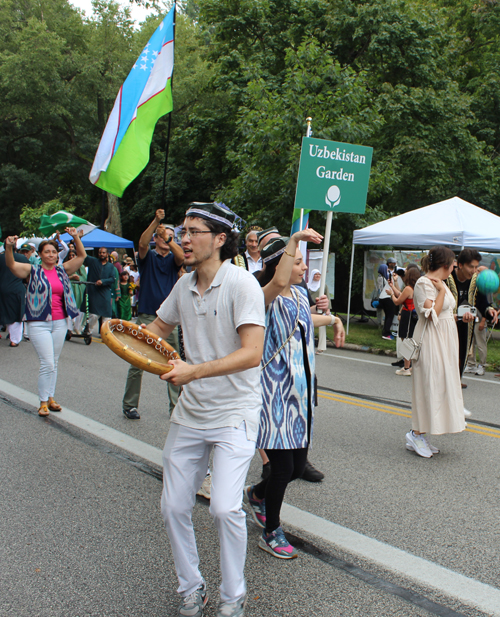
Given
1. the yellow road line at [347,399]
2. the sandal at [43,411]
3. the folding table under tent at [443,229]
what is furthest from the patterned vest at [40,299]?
the folding table under tent at [443,229]

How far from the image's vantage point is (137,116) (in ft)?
18.0

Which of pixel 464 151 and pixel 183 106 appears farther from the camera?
pixel 183 106

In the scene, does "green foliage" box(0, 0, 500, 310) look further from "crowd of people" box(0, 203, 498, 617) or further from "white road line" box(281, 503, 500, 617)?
"white road line" box(281, 503, 500, 617)

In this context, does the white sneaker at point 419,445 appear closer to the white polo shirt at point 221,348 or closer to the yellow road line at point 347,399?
the yellow road line at point 347,399

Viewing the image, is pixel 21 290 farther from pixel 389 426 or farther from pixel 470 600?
pixel 470 600

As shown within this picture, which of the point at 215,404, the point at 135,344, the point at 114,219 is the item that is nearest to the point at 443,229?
the point at 215,404

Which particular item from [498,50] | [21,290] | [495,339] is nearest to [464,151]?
[498,50]

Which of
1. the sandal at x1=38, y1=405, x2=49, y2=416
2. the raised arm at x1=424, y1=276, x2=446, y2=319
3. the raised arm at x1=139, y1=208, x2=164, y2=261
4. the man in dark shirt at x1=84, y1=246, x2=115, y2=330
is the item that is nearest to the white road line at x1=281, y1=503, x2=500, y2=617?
the raised arm at x1=424, y1=276, x2=446, y2=319

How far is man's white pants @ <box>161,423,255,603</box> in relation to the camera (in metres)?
2.48

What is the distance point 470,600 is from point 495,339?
11.7 meters

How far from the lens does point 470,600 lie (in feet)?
9.48

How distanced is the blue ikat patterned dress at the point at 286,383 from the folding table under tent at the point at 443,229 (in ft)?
31.3

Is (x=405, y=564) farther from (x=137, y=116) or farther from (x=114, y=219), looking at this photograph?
(x=114, y=219)

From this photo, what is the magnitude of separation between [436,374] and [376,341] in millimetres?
7707
